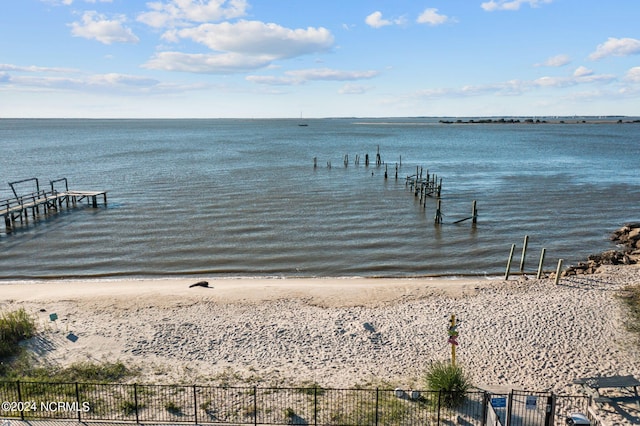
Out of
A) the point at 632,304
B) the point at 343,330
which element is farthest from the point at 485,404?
the point at 632,304

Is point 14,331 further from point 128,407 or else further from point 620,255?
point 620,255

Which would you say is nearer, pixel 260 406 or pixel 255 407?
A: pixel 255 407

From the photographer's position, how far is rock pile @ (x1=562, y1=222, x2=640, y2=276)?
2654 cm

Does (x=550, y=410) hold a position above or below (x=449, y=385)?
above

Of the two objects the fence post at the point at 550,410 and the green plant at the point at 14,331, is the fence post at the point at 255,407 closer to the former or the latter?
the fence post at the point at 550,410

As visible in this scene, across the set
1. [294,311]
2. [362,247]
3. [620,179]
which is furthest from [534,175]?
[294,311]

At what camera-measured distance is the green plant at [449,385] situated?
42.9 feet

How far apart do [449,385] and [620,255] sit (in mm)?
20719

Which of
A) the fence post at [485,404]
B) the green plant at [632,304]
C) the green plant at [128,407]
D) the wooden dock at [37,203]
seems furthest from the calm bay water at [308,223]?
the fence post at [485,404]

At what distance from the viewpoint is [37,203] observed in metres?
40.9

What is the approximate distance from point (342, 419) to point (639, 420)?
7.41m

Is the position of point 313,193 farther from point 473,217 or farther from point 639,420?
point 639,420

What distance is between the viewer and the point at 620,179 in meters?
58.4

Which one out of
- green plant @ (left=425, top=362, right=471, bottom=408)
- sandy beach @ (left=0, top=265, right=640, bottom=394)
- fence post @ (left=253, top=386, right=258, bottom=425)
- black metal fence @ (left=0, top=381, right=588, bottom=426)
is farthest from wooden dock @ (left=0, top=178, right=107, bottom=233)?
green plant @ (left=425, top=362, right=471, bottom=408)
